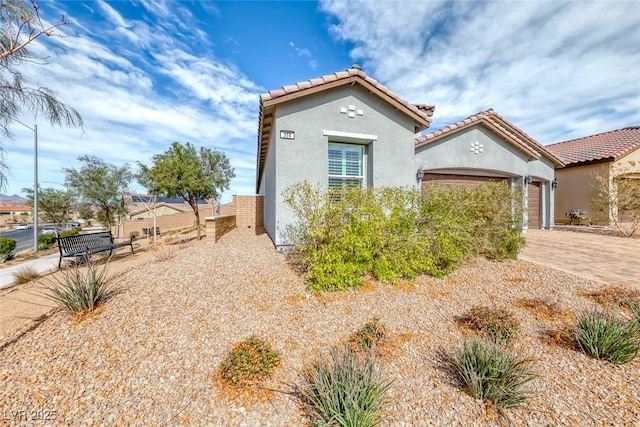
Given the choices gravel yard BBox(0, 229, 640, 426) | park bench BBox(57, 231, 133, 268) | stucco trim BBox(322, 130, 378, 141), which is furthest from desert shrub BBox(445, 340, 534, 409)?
park bench BBox(57, 231, 133, 268)

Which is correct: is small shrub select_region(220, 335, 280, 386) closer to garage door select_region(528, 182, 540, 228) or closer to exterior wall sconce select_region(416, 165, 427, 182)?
exterior wall sconce select_region(416, 165, 427, 182)

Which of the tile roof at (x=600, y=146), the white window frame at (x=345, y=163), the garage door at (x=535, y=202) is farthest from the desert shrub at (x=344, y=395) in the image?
the tile roof at (x=600, y=146)

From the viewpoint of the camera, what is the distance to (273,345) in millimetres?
3443

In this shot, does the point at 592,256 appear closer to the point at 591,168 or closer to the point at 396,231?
the point at 396,231

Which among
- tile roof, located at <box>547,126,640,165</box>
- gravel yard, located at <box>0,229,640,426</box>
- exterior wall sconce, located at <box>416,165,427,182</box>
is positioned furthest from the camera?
tile roof, located at <box>547,126,640,165</box>

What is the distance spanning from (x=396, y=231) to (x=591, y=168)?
677 inches

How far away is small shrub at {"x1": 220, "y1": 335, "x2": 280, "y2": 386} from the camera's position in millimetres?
2830

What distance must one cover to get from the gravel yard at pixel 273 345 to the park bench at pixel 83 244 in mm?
3908

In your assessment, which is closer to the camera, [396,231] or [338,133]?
[396,231]

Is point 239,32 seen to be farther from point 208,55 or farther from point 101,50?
point 101,50

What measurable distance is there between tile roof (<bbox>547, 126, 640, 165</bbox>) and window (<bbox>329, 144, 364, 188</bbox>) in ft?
50.9

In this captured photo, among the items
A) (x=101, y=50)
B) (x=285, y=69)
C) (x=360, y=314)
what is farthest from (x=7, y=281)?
(x=285, y=69)

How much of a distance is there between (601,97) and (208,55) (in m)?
24.0

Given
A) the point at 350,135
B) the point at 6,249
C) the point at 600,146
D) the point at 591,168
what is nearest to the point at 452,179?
the point at 350,135
